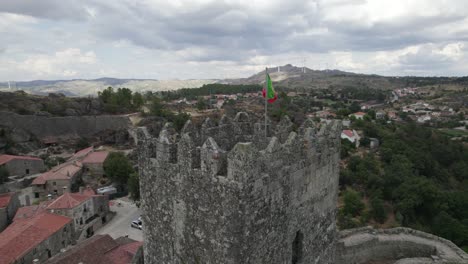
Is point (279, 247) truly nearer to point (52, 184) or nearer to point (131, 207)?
point (131, 207)

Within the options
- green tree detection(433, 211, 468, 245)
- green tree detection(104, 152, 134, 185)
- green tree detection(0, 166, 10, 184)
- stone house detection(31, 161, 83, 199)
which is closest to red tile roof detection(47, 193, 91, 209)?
stone house detection(31, 161, 83, 199)

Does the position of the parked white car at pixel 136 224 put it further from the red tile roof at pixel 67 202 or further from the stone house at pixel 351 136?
the stone house at pixel 351 136

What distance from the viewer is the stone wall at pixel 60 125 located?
62.7m

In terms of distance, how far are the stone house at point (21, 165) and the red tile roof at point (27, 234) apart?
20666 millimetres

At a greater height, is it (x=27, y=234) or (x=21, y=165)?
(x=21, y=165)

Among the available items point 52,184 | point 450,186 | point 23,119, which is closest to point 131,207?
point 52,184

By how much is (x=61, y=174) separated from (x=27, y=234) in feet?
67.2

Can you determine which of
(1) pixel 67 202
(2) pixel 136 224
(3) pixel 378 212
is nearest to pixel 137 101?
(1) pixel 67 202

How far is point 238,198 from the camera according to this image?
5941 millimetres

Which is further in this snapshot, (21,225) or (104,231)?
(104,231)

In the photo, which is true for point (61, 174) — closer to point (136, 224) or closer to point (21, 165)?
point (21, 165)

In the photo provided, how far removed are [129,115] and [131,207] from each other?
43.1 meters

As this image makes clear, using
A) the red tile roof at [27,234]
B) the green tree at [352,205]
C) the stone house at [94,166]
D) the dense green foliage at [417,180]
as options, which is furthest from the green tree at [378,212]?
the stone house at [94,166]

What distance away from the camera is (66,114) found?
245ft
